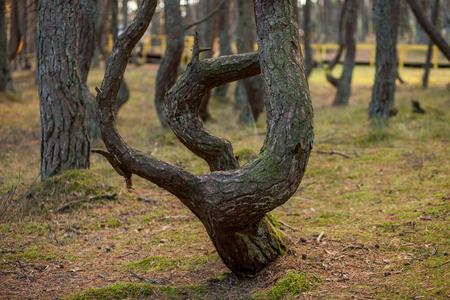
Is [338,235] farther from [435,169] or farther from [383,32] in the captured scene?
[383,32]

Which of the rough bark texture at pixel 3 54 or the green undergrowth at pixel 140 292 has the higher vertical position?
the rough bark texture at pixel 3 54

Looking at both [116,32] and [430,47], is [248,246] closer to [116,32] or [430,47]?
[116,32]

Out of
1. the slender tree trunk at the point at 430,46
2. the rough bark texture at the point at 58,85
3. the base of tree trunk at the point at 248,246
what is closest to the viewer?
the base of tree trunk at the point at 248,246

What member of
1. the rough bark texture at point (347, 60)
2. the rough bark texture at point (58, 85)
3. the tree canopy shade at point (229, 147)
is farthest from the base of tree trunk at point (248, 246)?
the rough bark texture at point (347, 60)

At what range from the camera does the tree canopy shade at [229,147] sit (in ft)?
10.6

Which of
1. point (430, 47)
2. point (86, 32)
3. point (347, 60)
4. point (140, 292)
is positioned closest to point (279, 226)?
point (140, 292)

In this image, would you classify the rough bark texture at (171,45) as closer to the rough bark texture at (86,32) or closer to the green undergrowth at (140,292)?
the rough bark texture at (86,32)

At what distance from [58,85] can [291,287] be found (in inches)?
168

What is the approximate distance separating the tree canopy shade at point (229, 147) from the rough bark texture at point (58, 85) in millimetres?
2585

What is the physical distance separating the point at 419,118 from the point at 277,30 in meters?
7.83

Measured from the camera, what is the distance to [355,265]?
390 cm

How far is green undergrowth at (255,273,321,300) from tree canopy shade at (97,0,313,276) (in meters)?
0.35

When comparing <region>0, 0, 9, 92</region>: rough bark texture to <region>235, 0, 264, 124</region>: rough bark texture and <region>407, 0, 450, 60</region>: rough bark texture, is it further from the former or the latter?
<region>407, 0, 450, 60</region>: rough bark texture

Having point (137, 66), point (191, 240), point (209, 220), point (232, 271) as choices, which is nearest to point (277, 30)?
point (209, 220)
